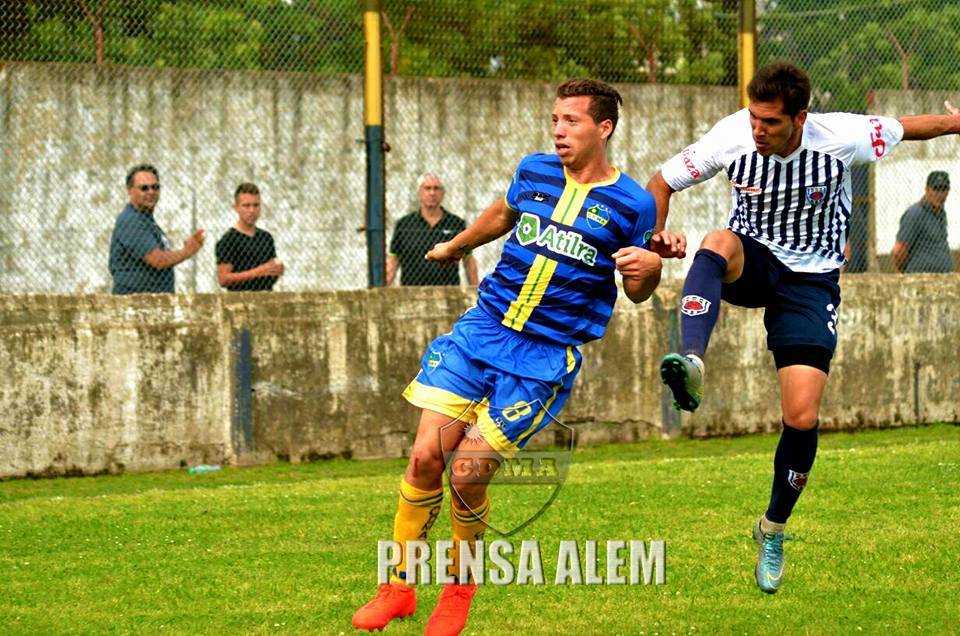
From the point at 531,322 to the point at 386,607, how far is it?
52.4 inches

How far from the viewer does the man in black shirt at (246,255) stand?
1184cm

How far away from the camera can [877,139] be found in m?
6.89

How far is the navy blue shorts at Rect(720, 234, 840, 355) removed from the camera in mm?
6855

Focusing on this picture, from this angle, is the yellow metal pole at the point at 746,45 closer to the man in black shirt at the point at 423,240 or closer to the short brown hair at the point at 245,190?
the man in black shirt at the point at 423,240

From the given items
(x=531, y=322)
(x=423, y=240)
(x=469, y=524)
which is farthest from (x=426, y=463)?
(x=423, y=240)

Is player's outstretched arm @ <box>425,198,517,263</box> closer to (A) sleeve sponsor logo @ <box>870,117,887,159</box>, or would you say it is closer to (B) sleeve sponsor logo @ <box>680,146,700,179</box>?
(B) sleeve sponsor logo @ <box>680,146,700,179</box>

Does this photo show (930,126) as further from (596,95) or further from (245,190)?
(245,190)

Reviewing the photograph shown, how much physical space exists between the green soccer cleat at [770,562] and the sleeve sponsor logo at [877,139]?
1784 millimetres

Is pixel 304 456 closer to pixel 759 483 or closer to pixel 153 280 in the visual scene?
pixel 153 280

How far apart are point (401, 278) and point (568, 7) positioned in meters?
2.84

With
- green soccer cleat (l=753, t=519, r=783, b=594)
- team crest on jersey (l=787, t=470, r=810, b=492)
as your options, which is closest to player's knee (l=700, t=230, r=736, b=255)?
team crest on jersey (l=787, t=470, r=810, b=492)

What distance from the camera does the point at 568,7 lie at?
13.0m

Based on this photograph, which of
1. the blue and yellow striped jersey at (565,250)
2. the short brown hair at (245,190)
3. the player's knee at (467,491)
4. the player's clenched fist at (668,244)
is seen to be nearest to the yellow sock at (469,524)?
the player's knee at (467,491)

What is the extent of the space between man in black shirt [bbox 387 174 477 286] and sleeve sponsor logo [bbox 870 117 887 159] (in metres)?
5.67
